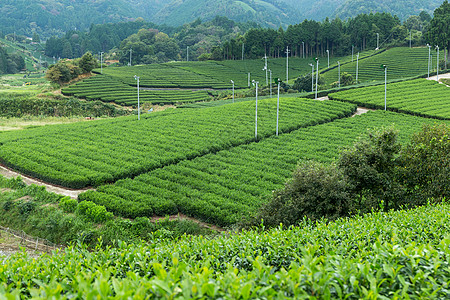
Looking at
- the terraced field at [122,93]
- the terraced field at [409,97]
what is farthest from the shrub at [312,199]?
the terraced field at [122,93]

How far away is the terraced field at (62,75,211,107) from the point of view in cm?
6500

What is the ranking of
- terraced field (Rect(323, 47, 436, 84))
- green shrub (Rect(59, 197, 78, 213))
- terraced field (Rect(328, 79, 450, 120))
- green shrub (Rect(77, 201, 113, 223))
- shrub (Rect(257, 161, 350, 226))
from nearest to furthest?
shrub (Rect(257, 161, 350, 226)), green shrub (Rect(77, 201, 113, 223)), green shrub (Rect(59, 197, 78, 213)), terraced field (Rect(328, 79, 450, 120)), terraced field (Rect(323, 47, 436, 84))

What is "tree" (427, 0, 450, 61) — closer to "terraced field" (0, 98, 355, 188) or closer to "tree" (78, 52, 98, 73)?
"terraced field" (0, 98, 355, 188)

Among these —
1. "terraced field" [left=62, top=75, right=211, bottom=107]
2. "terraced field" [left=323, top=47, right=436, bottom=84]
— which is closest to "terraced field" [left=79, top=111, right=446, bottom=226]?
"terraced field" [left=62, top=75, right=211, bottom=107]

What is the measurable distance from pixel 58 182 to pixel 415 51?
318 ft

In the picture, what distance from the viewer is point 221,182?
930 inches

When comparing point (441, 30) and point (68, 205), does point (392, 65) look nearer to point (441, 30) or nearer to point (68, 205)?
point (441, 30)

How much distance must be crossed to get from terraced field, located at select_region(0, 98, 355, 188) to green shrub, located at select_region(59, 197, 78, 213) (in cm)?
252

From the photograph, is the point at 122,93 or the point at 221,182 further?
the point at 122,93

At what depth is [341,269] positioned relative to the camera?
17.2 ft

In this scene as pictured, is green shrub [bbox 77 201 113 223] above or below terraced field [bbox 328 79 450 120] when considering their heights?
below

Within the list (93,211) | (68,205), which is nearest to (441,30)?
(93,211)

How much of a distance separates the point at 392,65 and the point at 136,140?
75432 mm

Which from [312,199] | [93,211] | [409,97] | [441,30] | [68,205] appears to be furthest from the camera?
[441,30]
